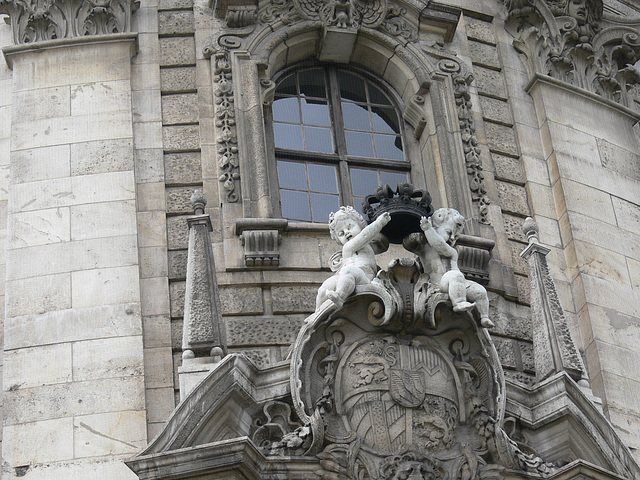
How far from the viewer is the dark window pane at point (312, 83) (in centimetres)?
1886

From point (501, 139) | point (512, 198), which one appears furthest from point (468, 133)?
point (512, 198)

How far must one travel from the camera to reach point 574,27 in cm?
1977

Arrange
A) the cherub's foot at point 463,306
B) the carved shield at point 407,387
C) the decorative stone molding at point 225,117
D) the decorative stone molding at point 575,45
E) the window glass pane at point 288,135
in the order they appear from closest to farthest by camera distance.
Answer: the carved shield at point 407,387, the cherub's foot at point 463,306, the decorative stone molding at point 225,117, the window glass pane at point 288,135, the decorative stone molding at point 575,45

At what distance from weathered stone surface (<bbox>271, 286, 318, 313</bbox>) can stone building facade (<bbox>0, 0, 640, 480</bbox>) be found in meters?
0.03

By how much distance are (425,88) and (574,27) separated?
247 centimetres

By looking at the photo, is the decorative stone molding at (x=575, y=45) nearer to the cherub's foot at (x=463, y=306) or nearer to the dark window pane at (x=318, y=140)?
the dark window pane at (x=318, y=140)

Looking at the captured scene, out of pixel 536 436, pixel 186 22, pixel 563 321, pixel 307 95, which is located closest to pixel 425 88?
pixel 307 95

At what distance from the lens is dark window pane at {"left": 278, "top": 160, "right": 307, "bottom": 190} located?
17.9 metres

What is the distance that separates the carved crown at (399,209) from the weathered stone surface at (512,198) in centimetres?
301

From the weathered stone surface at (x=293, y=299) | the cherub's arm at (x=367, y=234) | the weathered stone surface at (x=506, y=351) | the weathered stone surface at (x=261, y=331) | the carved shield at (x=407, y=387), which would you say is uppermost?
the weathered stone surface at (x=293, y=299)

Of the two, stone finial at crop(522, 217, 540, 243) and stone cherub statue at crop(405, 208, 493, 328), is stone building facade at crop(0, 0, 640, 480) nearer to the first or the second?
stone finial at crop(522, 217, 540, 243)

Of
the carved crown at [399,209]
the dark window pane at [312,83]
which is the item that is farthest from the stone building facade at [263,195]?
the carved crown at [399,209]

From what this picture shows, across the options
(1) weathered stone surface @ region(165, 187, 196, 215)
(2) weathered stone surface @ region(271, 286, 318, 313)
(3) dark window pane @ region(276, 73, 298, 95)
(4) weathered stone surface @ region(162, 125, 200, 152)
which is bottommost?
(2) weathered stone surface @ region(271, 286, 318, 313)

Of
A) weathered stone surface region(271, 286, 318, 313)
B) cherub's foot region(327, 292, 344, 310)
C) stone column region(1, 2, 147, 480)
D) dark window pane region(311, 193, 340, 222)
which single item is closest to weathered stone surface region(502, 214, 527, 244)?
dark window pane region(311, 193, 340, 222)
